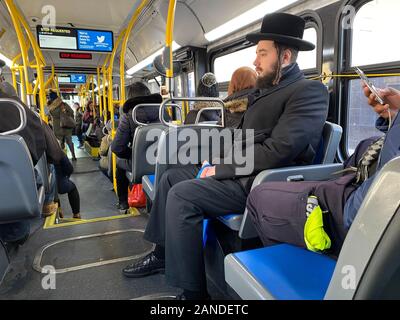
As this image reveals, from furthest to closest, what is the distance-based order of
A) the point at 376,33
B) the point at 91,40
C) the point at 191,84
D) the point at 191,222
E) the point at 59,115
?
the point at 59,115, the point at 191,84, the point at 91,40, the point at 376,33, the point at 191,222

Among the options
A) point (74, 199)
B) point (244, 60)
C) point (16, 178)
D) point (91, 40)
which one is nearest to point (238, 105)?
point (16, 178)

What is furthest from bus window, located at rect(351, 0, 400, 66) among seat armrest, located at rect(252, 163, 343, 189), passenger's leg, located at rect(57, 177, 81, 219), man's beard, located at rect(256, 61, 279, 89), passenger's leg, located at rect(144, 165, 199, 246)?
passenger's leg, located at rect(57, 177, 81, 219)

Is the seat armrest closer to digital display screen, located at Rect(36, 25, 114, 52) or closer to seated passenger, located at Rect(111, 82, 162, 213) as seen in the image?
seated passenger, located at Rect(111, 82, 162, 213)

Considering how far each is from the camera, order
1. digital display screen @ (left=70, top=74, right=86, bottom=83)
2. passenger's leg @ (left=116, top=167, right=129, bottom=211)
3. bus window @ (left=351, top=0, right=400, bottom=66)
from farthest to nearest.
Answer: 1. digital display screen @ (left=70, top=74, right=86, bottom=83)
2. passenger's leg @ (left=116, top=167, right=129, bottom=211)
3. bus window @ (left=351, top=0, right=400, bottom=66)

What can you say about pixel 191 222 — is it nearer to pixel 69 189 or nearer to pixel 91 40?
pixel 69 189

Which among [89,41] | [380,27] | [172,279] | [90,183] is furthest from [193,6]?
[172,279]

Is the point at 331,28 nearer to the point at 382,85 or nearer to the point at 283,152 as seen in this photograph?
the point at 382,85

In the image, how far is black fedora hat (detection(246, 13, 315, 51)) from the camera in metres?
1.85

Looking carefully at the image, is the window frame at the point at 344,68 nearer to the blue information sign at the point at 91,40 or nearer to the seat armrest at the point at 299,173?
the seat armrest at the point at 299,173

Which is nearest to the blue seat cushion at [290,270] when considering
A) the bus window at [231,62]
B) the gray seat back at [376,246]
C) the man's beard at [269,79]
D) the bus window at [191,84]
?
the gray seat back at [376,246]

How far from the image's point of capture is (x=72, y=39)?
599cm

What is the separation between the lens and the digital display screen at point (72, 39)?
18.7 ft

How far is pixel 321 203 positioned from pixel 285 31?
1.23m

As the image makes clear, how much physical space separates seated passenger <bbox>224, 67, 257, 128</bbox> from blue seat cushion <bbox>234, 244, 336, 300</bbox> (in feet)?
4.28
